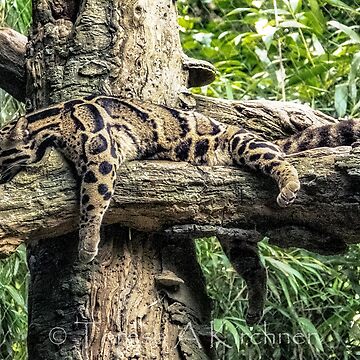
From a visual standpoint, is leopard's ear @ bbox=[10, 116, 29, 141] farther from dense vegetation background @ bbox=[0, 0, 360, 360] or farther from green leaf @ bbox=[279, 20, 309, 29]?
green leaf @ bbox=[279, 20, 309, 29]

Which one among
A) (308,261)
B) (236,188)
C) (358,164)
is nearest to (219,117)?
(236,188)

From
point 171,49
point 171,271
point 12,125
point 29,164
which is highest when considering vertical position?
point 171,49

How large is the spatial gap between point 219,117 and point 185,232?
0.70 m

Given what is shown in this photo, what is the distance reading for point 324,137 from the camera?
3.12 m

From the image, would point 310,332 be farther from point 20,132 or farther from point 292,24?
point 20,132

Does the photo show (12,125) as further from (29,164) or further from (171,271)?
(171,271)

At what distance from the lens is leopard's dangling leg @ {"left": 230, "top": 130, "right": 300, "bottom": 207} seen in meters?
2.64

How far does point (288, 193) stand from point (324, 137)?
563 mm

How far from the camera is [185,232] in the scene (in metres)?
2.81

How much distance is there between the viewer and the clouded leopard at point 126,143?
8.81 feet

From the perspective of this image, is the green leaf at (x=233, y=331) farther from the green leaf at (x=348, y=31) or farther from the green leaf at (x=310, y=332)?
the green leaf at (x=348, y=31)

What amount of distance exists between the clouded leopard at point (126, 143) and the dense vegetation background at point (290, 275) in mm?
862

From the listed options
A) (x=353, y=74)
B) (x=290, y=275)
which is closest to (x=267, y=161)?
(x=290, y=275)

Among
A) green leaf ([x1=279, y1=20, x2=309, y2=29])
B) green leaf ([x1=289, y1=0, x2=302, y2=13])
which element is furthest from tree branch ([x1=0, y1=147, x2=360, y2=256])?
green leaf ([x1=289, y1=0, x2=302, y2=13])
